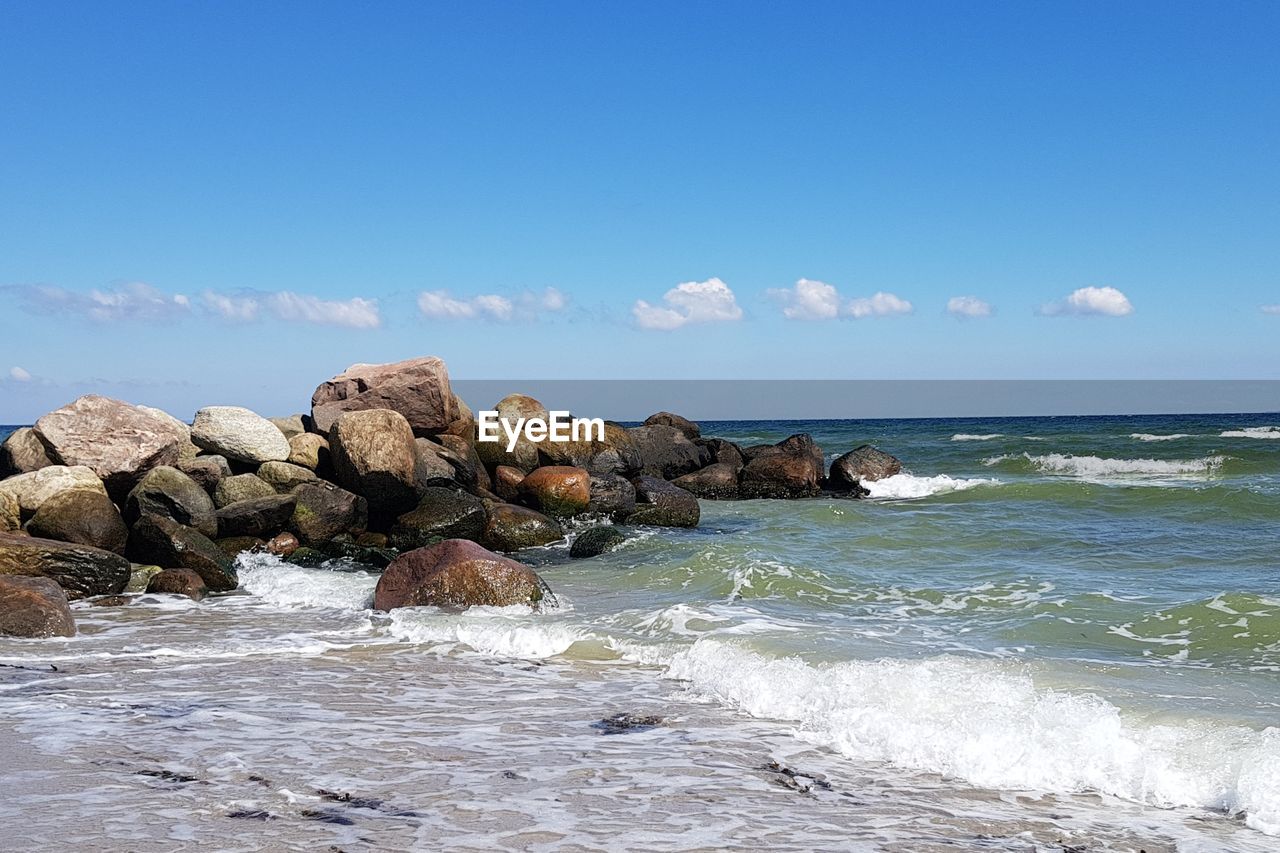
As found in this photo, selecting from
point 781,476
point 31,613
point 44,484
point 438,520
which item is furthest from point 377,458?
point 781,476

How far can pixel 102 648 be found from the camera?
28.9ft

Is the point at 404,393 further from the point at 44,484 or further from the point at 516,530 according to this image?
the point at 44,484

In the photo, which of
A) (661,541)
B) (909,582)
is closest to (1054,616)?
(909,582)

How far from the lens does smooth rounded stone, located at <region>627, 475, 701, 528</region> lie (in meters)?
17.7

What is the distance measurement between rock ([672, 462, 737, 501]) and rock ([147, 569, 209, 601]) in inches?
481

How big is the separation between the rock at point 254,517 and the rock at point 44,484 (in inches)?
61.3

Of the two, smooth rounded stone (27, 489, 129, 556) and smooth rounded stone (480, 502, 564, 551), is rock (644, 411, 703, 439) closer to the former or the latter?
smooth rounded stone (480, 502, 564, 551)

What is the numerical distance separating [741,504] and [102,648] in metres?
14.4

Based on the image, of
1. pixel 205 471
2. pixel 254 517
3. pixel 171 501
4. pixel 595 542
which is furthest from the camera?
pixel 205 471

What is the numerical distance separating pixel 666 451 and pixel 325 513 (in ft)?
33.3

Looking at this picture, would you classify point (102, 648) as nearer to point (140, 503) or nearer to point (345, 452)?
point (140, 503)

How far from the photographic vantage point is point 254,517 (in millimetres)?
14172

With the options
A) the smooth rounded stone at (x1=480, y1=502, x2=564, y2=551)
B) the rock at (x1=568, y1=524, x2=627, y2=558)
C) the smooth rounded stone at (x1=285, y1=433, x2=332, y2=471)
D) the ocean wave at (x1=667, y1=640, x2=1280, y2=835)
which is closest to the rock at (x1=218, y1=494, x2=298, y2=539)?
the smooth rounded stone at (x1=285, y1=433, x2=332, y2=471)

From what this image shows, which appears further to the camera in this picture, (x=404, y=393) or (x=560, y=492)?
(x=404, y=393)
